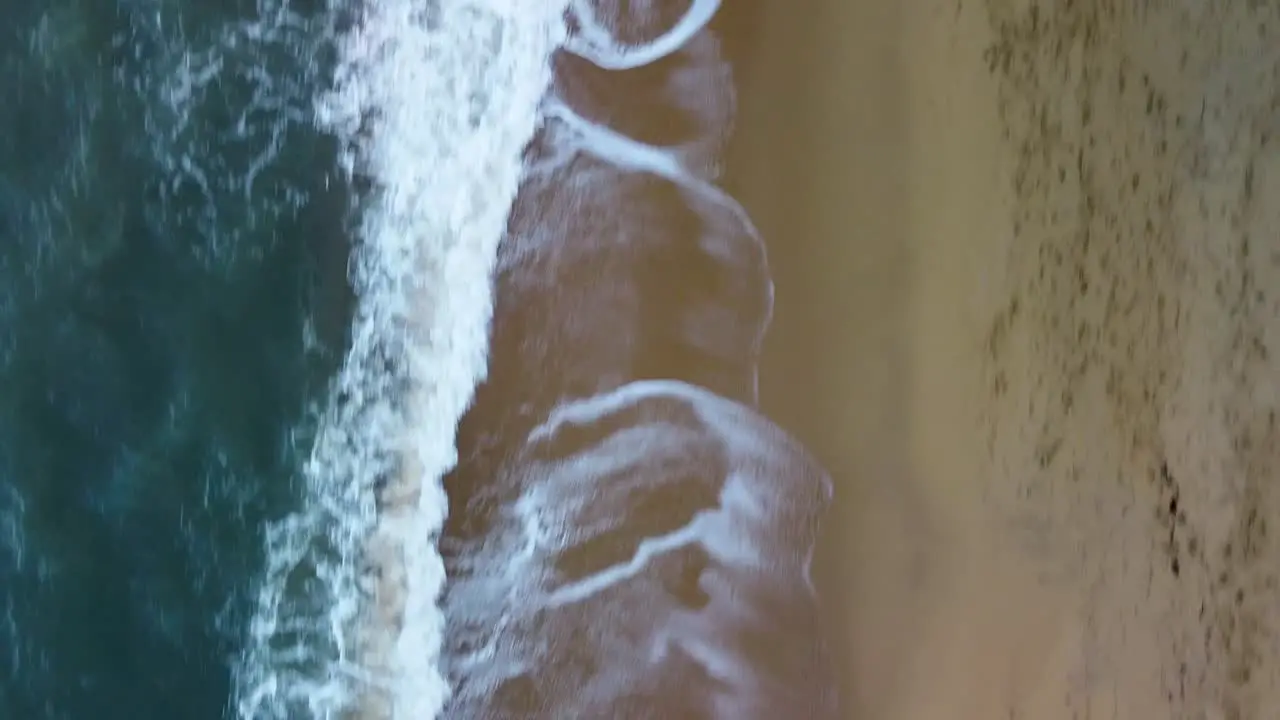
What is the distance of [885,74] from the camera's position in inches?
25.4

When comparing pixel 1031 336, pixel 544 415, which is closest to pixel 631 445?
pixel 544 415

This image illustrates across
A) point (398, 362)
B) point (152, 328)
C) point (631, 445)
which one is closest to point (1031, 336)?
point (631, 445)

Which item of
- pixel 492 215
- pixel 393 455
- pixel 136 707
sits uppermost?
pixel 492 215

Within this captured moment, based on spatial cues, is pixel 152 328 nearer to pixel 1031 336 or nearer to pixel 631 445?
pixel 631 445

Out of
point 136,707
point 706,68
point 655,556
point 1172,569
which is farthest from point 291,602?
point 1172,569

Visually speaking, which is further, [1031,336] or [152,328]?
Answer: [1031,336]

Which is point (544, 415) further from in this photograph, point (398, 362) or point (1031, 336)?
point (1031, 336)

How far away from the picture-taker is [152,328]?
545 mm

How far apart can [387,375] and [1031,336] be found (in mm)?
413

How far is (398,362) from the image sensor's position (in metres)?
0.59

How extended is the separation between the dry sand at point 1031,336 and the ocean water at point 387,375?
1.7 inches

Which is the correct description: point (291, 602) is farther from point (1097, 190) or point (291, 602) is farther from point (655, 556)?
point (1097, 190)

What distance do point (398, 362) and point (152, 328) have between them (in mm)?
134

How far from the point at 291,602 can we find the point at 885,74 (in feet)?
1.61
